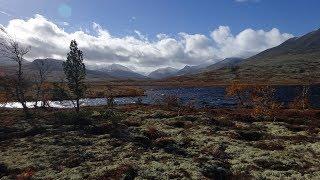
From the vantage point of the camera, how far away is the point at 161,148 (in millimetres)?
39844

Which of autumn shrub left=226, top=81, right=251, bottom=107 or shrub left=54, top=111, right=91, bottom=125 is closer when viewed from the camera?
shrub left=54, top=111, right=91, bottom=125

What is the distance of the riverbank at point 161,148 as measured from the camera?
31.5 m

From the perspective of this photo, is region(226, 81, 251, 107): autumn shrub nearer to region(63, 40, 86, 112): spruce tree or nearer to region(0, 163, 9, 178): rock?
region(63, 40, 86, 112): spruce tree

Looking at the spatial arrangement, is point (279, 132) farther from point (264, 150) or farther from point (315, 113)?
point (315, 113)

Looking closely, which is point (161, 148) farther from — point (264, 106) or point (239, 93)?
point (239, 93)

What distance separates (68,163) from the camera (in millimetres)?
35062

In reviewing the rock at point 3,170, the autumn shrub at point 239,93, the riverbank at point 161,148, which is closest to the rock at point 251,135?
the riverbank at point 161,148

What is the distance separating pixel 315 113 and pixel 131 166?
4405 cm

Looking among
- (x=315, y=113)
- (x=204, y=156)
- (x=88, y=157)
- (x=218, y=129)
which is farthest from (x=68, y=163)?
(x=315, y=113)

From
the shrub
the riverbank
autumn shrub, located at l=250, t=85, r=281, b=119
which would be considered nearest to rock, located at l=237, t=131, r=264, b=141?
the riverbank

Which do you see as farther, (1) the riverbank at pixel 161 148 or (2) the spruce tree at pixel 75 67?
(2) the spruce tree at pixel 75 67

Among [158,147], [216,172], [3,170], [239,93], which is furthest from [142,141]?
[239,93]

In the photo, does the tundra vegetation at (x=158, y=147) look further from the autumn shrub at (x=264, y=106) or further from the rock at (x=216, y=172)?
the autumn shrub at (x=264, y=106)

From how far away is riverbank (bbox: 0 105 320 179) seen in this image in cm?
3155
